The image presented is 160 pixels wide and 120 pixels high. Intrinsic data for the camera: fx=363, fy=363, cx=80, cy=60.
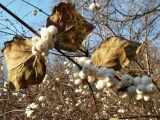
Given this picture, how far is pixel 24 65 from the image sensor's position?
98 centimetres

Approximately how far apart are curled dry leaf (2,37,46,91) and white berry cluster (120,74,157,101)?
242mm

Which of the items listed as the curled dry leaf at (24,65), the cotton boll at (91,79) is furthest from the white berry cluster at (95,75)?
the curled dry leaf at (24,65)

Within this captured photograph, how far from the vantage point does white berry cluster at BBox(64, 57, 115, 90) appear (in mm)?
1007

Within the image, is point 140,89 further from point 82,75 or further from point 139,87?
point 82,75

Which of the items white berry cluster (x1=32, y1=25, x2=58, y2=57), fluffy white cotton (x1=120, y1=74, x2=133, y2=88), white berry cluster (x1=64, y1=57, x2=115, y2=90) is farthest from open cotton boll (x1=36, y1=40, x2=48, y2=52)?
fluffy white cotton (x1=120, y1=74, x2=133, y2=88)

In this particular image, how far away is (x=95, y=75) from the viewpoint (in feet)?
3.37

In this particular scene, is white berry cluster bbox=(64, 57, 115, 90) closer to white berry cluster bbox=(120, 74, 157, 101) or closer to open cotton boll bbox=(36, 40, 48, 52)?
white berry cluster bbox=(120, 74, 157, 101)

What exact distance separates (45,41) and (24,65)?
10 centimetres

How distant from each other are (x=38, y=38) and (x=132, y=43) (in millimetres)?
270

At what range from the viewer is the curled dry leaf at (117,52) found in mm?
1006

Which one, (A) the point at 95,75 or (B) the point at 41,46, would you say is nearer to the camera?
(B) the point at 41,46

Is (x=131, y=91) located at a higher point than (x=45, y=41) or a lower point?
lower

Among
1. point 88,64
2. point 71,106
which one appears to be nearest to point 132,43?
point 88,64

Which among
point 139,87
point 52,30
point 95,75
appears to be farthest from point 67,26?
point 139,87
